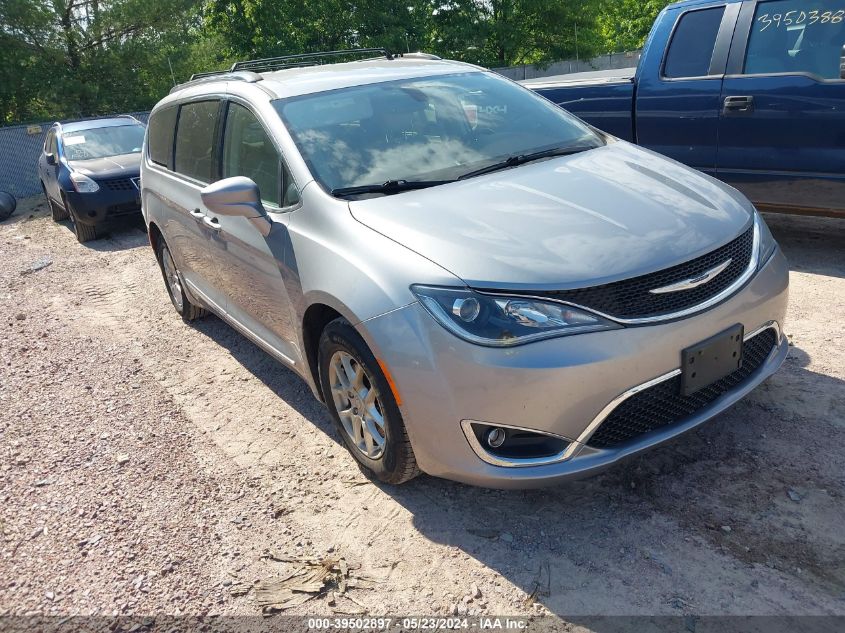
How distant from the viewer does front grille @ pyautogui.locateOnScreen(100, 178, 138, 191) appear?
9734mm

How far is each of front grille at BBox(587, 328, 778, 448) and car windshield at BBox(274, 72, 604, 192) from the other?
1.34 meters

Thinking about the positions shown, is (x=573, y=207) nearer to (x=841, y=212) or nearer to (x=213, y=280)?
(x=213, y=280)

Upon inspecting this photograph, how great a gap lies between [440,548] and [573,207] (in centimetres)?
146

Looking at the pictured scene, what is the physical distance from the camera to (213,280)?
4.41 metres

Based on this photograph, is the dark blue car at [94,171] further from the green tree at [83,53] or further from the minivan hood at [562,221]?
the green tree at [83,53]

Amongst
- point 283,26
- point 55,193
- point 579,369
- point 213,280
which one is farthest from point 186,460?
point 283,26

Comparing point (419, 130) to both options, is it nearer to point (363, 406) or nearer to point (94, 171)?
point (363, 406)

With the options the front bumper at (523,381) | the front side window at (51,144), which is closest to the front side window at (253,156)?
the front bumper at (523,381)

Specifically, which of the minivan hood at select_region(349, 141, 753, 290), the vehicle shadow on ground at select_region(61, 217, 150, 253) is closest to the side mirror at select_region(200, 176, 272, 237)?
the minivan hood at select_region(349, 141, 753, 290)

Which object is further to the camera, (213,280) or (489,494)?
(213,280)

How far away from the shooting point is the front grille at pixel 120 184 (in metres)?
9.73

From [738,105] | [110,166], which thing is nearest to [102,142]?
[110,166]

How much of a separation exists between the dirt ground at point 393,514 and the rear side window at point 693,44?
1990mm

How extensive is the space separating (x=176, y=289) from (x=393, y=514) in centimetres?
348
